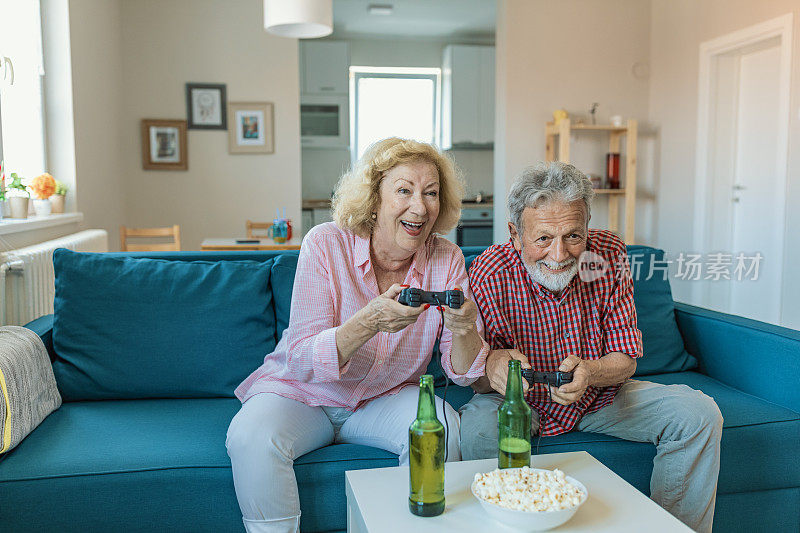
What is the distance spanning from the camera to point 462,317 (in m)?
1.54

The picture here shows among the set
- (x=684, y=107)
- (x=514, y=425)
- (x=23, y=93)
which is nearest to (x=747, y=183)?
(x=684, y=107)

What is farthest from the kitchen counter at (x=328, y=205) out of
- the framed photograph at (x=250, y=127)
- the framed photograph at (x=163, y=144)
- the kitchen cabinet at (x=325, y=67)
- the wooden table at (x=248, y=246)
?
the wooden table at (x=248, y=246)

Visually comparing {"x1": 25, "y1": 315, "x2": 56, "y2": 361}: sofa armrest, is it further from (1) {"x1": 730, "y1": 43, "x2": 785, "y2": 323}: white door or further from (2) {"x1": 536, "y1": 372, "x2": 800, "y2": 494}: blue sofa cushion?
(1) {"x1": 730, "y1": 43, "x2": 785, "y2": 323}: white door

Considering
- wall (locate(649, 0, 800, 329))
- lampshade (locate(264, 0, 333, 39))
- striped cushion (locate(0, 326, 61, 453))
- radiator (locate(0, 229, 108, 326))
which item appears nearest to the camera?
striped cushion (locate(0, 326, 61, 453))

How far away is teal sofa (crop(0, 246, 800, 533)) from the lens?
1604 millimetres

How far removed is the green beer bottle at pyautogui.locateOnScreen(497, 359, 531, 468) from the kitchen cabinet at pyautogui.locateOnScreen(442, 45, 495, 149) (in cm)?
632

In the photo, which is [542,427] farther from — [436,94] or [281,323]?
[436,94]

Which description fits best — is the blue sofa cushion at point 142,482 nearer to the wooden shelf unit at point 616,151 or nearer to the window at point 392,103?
the wooden shelf unit at point 616,151

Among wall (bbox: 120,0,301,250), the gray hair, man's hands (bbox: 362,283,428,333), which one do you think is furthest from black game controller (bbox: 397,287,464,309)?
wall (bbox: 120,0,301,250)

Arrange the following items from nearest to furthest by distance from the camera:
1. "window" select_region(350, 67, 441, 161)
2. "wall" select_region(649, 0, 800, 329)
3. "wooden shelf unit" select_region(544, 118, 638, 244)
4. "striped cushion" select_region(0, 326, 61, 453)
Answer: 1. "striped cushion" select_region(0, 326, 61, 453)
2. "wall" select_region(649, 0, 800, 329)
3. "wooden shelf unit" select_region(544, 118, 638, 244)
4. "window" select_region(350, 67, 441, 161)

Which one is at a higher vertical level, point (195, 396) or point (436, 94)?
point (436, 94)

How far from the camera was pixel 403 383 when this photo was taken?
1.85 metres

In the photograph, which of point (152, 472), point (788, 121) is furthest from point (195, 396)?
point (788, 121)

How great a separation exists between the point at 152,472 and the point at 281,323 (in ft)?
2.19
